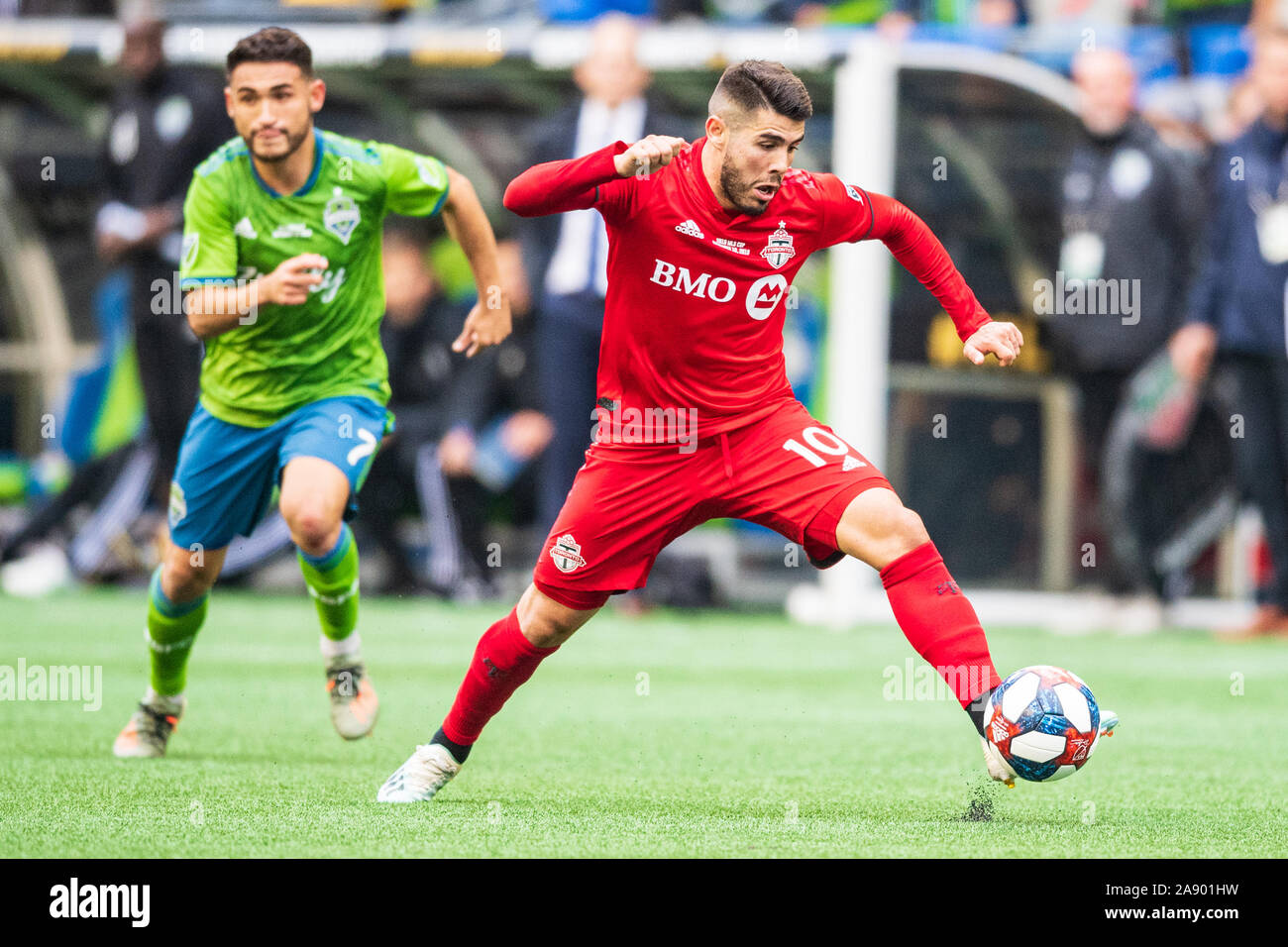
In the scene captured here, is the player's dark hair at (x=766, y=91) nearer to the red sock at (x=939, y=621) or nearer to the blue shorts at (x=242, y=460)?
the red sock at (x=939, y=621)

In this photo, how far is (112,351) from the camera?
1208 cm

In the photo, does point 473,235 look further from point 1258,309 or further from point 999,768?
point 1258,309

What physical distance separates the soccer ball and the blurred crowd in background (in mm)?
5412

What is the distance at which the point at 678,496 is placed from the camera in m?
5.09

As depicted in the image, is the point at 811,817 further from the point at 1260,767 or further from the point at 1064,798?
the point at 1260,767

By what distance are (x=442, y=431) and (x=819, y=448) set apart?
648 centimetres

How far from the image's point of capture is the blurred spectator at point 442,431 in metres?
11.1

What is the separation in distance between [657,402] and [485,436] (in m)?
6.32

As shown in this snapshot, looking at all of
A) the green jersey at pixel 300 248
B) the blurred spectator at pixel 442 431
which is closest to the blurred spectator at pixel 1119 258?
the blurred spectator at pixel 442 431

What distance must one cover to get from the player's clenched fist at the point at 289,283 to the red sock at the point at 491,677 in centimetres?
115

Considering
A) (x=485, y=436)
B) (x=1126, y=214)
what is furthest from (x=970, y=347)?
(x=485, y=436)
